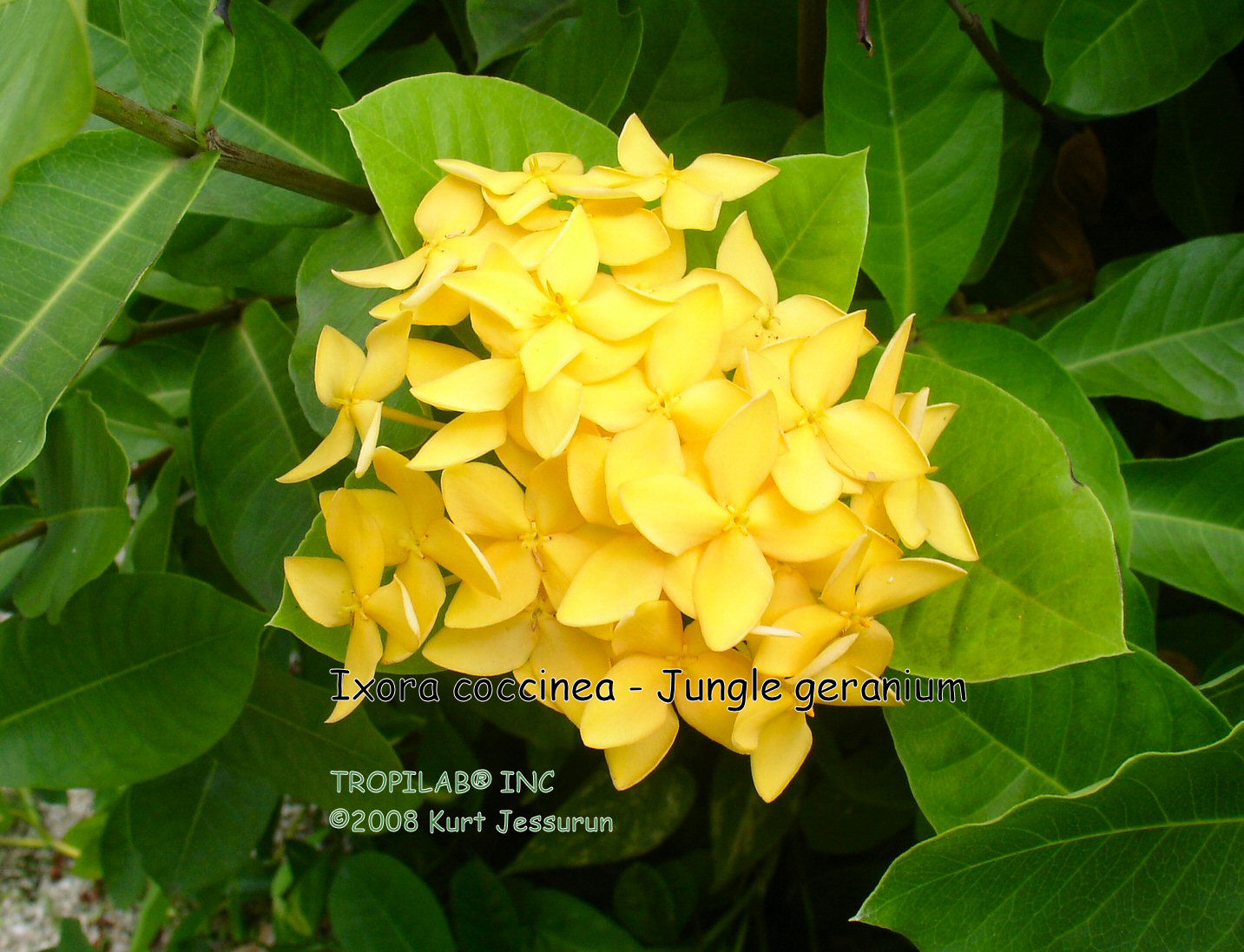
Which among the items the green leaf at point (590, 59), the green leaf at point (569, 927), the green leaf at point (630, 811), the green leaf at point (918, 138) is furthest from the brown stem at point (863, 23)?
the green leaf at point (569, 927)

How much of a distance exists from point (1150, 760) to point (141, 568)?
0.93m

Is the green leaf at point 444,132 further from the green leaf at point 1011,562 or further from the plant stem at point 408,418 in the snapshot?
the green leaf at point 1011,562

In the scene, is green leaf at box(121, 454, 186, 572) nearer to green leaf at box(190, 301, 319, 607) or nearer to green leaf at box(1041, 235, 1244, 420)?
green leaf at box(190, 301, 319, 607)

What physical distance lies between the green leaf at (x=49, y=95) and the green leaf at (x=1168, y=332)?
734 mm

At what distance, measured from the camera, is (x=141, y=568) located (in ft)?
3.21

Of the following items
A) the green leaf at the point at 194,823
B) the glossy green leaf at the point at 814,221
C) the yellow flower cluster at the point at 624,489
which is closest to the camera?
the yellow flower cluster at the point at 624,489

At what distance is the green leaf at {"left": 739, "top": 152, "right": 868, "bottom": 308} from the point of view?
0.59m

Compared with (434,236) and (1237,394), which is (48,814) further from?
(1237,394)

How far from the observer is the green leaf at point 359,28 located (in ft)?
2.79

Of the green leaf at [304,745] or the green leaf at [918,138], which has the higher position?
the green leaf at [918,138]

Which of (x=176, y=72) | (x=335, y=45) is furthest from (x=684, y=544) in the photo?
(x=335, y=45)

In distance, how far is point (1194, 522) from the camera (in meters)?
0.77

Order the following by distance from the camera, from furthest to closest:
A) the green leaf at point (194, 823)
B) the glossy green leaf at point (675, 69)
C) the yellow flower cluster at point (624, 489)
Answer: the green leaf at point (194, 823)
the glossy green leaf at point (675, 69)
the yellow flower cluster at point (624, 489)

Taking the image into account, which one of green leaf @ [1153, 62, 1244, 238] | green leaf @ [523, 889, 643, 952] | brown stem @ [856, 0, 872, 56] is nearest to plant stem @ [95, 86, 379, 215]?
brown stem @ [856, 0, 872, 56]
